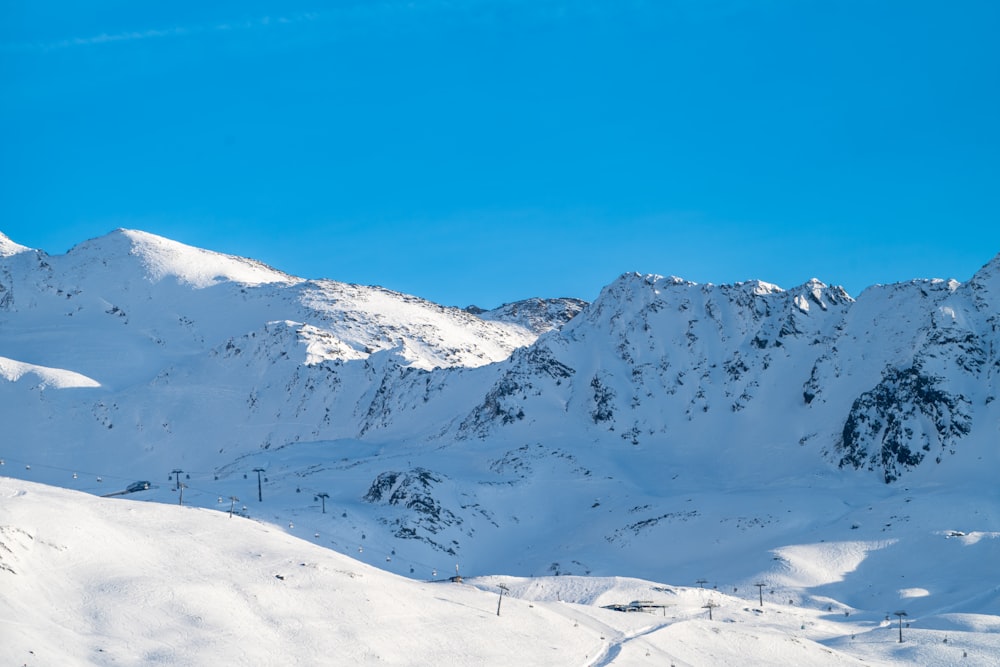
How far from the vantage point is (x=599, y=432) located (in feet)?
435

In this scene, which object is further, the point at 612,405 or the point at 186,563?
the point at 612,405

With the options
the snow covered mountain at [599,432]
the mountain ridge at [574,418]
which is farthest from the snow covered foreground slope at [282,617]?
the mountain ridge at [574,418]

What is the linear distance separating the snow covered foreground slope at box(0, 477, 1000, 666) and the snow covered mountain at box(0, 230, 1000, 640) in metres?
17.6

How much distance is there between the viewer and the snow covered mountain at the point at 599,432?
9462 centimetres

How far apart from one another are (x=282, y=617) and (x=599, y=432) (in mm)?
82387

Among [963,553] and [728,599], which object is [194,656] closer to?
[728,599]

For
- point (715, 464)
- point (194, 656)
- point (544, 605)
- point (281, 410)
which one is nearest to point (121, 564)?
point (194, 656)

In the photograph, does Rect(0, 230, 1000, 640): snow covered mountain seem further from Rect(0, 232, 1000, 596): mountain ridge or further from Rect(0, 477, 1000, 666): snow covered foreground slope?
Rect(0, 477, 1000, 666): snow covered foreground slope

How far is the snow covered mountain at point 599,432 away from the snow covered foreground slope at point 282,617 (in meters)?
17.6

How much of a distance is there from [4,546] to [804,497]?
7219cm

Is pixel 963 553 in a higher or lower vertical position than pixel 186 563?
higher

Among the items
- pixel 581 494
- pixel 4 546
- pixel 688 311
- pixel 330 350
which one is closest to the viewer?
pixel 4 546

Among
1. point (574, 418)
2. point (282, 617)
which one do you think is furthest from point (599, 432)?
point (282, 617)

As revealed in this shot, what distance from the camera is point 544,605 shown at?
65.4m
